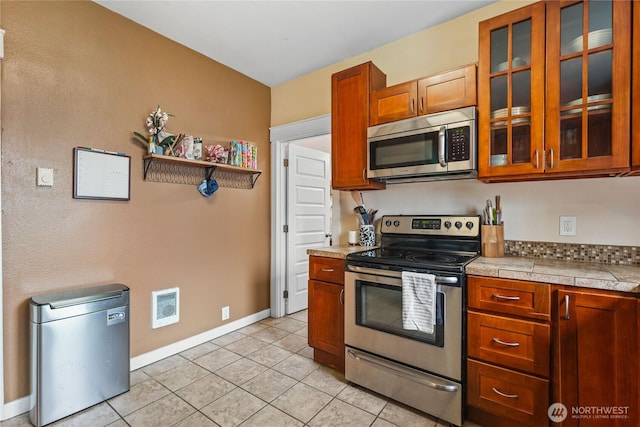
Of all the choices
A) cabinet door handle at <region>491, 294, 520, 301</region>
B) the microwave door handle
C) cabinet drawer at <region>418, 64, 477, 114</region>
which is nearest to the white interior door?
cabinet drawer at <region>418, 64, 477, 114</region>

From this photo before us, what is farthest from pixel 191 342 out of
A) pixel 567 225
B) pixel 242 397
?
pixel 567 225

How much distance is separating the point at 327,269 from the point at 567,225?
5.24ft

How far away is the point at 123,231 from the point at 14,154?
2.53 feet

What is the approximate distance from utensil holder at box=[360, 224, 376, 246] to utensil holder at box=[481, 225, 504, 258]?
88 cm

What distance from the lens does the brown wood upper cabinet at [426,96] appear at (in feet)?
6.31

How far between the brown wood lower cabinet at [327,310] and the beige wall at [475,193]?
646 millimetres

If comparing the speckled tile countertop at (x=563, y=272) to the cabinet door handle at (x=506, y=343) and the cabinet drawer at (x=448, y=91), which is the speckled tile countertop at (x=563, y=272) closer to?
the cabinet door handle at (x=506, y=343)

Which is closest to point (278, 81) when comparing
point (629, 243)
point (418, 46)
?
point (418, 46)

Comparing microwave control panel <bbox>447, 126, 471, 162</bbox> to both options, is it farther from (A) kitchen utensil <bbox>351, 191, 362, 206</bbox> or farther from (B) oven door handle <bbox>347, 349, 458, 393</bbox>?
(B) oven door handle <bbox>347, 349, 458, 393</bbox>

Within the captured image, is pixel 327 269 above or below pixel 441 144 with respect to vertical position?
below

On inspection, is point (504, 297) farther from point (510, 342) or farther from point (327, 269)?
point (327, 269)

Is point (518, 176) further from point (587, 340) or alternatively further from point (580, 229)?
point (587, 340)

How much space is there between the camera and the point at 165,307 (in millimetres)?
2535

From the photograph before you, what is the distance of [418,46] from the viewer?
2465mm
